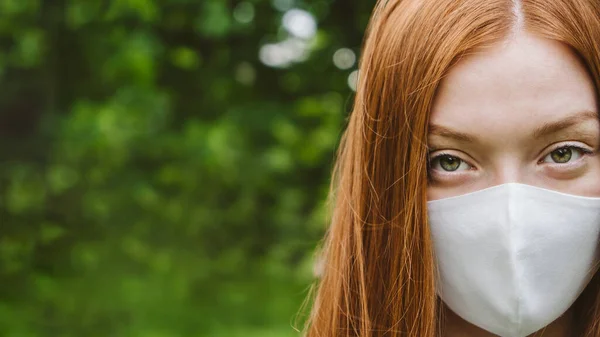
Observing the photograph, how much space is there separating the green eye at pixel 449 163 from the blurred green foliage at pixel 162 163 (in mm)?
2364

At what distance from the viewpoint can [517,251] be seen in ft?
5.61

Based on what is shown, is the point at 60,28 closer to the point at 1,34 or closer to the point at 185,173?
the point at 1,34

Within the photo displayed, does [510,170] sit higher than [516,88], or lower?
lower

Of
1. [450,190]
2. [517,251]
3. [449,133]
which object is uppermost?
[449,133]

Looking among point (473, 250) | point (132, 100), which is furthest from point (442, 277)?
point (132, 100)

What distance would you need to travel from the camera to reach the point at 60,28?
4.86m

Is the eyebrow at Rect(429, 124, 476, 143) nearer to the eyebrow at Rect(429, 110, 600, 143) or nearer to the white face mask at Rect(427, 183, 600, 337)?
the eyebrow at Rect(429, 110, 600, 143)

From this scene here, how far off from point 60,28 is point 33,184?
1.04 meters

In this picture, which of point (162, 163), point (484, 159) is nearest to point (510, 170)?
point (484, 159)

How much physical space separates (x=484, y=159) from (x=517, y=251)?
0.21 m

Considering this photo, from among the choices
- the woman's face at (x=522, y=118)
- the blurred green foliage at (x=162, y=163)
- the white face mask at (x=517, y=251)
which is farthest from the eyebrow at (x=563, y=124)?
the blurred green foliage at (x=162, y=163)

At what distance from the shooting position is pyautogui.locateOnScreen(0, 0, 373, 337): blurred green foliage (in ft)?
14.0

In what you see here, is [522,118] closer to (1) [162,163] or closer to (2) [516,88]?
(2) [516,88]

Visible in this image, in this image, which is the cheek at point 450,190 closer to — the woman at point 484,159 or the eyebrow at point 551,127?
the woman at point 484,159
